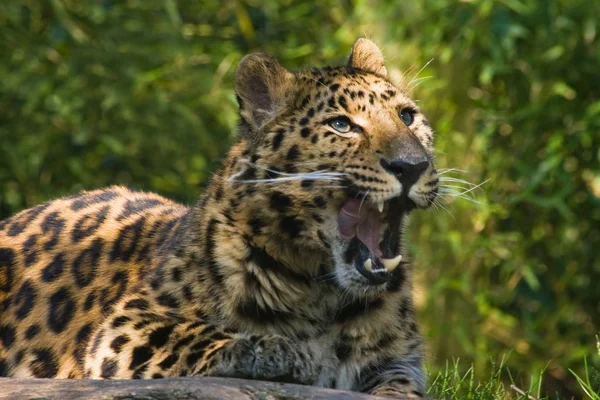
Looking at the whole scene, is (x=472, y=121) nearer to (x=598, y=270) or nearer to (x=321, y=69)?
(x=598, y=270)

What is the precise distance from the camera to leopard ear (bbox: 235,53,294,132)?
524 centimetres

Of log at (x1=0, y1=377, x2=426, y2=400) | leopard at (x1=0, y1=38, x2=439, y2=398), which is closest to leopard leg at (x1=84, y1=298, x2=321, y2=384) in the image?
leopard at (x1=0, y1=38, x2=439, y2=398)

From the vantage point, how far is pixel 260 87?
17.4 ft

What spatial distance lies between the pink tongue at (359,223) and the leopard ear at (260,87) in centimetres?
54

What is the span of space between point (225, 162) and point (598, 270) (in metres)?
6.70

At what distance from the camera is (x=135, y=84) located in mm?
11461

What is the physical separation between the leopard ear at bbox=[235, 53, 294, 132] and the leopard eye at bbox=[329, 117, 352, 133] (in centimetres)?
25

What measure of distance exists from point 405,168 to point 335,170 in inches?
10.5

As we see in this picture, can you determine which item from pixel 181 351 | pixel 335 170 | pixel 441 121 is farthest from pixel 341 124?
pixel 441 121

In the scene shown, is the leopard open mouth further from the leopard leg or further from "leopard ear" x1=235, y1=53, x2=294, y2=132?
"leopard ear" x1=235, y1=53, x2=294, y2=132

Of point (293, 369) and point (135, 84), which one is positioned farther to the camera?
point (135, 84)

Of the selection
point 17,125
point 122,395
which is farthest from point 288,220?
point 17,125

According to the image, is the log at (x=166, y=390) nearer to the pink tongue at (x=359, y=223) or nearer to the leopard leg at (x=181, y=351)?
the leopard leg at (x=181, y=351)

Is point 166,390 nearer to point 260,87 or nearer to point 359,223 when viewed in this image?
point 359,223
